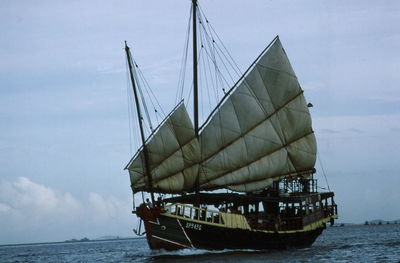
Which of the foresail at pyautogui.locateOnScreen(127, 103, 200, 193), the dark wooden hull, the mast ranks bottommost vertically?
the dark wooden hull

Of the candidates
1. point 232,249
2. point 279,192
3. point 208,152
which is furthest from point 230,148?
point 232,249

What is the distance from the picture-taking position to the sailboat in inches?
1886

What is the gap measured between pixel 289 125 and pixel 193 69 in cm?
1137

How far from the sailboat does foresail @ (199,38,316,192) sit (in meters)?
0.09

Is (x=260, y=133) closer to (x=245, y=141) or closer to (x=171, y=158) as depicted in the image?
(x=245, y=141)

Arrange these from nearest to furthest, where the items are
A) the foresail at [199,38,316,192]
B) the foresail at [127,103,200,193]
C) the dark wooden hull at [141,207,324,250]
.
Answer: the dark wooden hull at [141,207,324,250]
the foresail at [127,103,200,193]
the foresail at [199,38,316,192]

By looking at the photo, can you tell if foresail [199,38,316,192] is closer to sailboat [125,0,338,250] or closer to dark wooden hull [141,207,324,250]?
sailboat [125,0,338,250]

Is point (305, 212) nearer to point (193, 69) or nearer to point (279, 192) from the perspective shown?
point (279, 192)

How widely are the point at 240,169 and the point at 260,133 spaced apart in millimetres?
3713

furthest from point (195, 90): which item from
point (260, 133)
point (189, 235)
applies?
point (189, 235)

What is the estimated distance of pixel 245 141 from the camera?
54.9 meters

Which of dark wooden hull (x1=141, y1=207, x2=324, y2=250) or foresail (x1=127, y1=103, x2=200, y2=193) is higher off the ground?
foresail (x1=127, y1=103, x2=200, y2=193)

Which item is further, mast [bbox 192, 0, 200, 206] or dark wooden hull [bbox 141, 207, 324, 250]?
mast [bbox 192, 0, 200, 206]

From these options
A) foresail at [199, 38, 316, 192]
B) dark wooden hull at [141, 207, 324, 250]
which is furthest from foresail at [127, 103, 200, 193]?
dark wooden hull at [141, 207, 324, 250]
